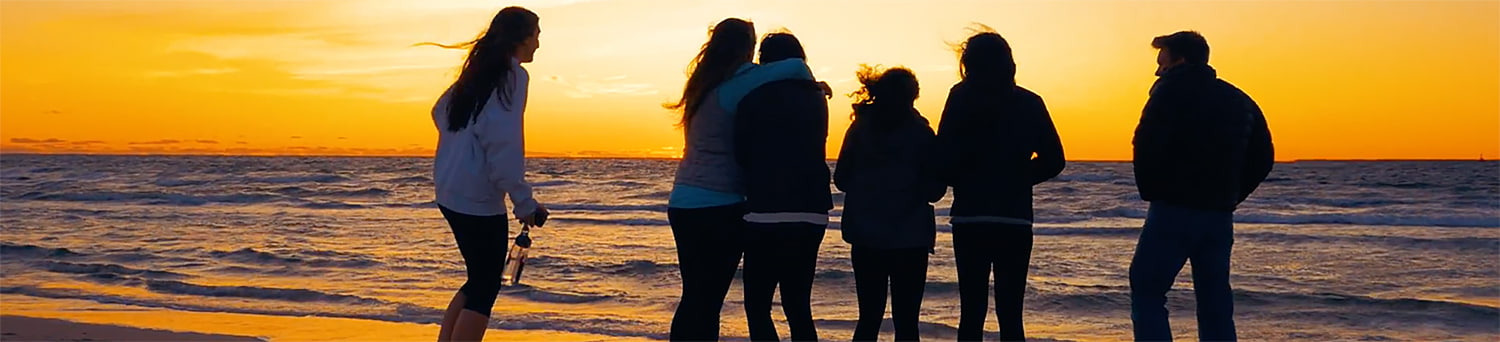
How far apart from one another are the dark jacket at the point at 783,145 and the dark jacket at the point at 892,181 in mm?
308

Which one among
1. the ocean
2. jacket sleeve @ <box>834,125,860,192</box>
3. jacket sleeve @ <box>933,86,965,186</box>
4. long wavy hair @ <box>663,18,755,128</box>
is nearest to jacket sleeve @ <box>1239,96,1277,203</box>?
jacket sleeve @ <box>933,86,965,186</box>

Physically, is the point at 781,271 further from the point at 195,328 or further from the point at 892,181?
the point at 195,328

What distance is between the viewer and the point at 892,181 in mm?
4293

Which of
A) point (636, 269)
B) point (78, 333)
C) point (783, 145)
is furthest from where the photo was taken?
point (636, 269)

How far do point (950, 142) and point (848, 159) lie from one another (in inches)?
14.5

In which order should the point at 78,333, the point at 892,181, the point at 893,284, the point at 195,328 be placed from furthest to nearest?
1. the point at 195,328
2. the point at 78,333
3. the point at 893,284
4. the point at 892,181

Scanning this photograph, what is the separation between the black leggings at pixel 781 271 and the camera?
4059 mm

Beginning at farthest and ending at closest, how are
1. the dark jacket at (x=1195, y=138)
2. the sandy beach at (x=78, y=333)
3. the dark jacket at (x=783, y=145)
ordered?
the sandy beach at (x=78, y=333) < the dark jacket at (x=1195, y=138) < the dark jacket at (x=783, y=145)

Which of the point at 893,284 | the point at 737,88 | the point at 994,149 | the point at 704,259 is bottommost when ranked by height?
the point at 893,284

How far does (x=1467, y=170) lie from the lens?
1917 inches

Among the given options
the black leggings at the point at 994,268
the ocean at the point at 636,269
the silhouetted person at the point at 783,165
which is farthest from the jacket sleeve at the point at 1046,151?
the ocean at the point at 636,269

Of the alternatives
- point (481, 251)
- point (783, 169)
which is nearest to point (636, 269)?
point (481, 251)

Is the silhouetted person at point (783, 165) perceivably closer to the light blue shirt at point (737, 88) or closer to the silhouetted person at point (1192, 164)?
the light blue shirt at point (737, 88)

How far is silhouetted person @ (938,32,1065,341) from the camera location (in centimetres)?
413
